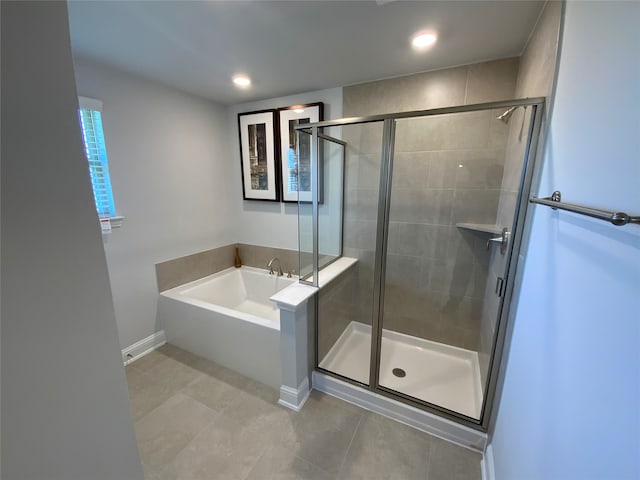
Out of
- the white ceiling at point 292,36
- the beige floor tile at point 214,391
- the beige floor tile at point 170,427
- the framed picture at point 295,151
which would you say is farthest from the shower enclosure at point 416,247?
the beige floor tile at point 170,427

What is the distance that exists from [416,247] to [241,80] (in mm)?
2115

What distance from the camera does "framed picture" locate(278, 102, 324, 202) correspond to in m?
2.15

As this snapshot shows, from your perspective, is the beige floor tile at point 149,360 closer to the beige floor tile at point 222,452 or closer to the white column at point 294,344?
the beige floor tile at point 222,452

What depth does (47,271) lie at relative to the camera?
0.53m

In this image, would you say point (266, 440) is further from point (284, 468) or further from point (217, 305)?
point (217, 305)

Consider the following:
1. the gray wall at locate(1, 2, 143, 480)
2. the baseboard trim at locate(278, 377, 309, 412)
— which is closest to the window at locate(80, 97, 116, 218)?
the gray wall at locate(1, 2, 143, 480)

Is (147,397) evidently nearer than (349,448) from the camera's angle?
No

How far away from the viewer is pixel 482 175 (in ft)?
6.40

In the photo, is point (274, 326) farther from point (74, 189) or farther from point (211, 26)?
point (211, 26)

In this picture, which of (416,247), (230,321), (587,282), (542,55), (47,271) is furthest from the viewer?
(416,247)

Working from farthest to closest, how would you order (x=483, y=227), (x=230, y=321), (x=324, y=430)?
1. (x=230, y=321)
2. (x=483, y=227)
3. (x=324, y=430)

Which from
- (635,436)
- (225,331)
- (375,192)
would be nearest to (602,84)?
(635,436)

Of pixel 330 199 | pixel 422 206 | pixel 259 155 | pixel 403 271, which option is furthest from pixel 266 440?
pixel 259 155

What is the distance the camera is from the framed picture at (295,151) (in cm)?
215
